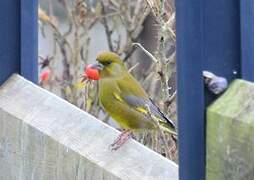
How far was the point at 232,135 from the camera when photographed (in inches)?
48.8

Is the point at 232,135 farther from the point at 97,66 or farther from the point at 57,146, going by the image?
the point at 97,66

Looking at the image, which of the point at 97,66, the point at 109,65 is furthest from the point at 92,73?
the point at 109,65

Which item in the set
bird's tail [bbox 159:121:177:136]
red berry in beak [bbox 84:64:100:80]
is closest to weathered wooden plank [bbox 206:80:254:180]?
bird's tail [bbox 159:121:177:136]

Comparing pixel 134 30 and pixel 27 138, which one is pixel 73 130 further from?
pixel 134 30

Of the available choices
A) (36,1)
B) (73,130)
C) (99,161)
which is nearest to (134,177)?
(99,161)

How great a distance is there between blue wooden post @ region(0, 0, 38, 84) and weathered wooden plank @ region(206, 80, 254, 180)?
0.97m

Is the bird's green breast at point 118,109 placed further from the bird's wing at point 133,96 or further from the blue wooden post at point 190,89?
the blue wooden post at point 190,89

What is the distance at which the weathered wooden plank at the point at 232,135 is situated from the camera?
1.22 meters

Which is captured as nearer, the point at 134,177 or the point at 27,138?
the point at 134,177

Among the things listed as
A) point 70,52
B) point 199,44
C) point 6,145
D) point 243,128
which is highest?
point 199,44

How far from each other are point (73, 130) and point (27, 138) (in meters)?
0.14

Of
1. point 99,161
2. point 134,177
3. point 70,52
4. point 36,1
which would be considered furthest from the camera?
point 70,52

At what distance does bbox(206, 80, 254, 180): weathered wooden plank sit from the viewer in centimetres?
122

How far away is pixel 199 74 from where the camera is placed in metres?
1.30
